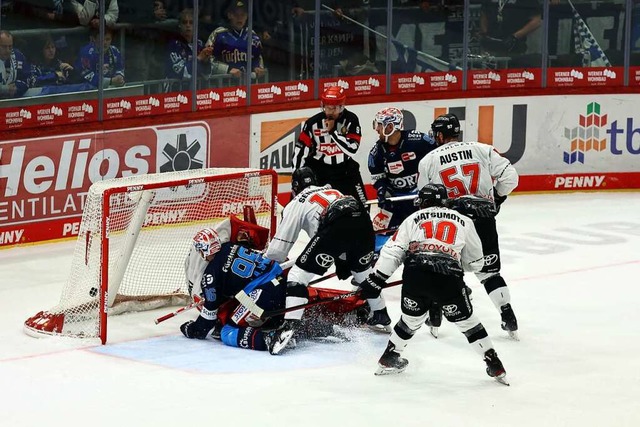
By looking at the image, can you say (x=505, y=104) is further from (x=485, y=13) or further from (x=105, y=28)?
(x=105, y=28)

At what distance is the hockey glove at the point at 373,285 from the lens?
6.73 metres

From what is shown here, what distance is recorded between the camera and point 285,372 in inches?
271

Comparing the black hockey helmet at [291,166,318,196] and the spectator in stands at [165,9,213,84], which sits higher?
the spectator in stands at [165,9,213,84]

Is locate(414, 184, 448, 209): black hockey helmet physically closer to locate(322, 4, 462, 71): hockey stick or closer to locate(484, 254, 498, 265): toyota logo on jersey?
locate(484, 254, 498, 265): toyota logo on jersey

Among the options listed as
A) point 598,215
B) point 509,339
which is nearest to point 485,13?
point 598,215

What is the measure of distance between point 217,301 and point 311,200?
2.46ft

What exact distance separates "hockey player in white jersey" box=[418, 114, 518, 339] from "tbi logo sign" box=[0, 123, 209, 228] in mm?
3221

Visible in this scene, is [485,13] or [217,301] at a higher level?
[485,13]

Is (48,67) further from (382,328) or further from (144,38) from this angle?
(382,328)

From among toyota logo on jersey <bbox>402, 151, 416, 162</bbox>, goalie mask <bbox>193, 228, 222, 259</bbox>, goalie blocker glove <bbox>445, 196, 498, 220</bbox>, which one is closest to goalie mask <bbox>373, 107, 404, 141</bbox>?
toyota logo on jersey <bbox>402, 151, 416, 162</bbox>

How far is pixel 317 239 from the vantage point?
23.8ft

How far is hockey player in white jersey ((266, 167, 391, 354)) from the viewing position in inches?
285

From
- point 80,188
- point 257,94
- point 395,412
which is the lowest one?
point 395,412

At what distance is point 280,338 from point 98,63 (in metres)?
3.65
